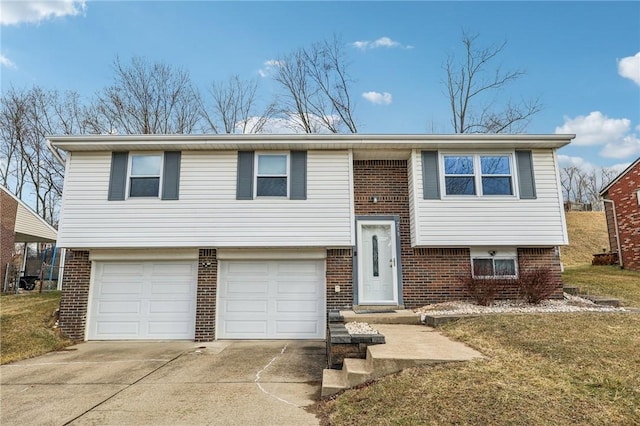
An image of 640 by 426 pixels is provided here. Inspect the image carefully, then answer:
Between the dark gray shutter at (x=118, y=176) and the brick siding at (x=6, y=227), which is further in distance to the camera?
the brick siding at (x=6, y=227)

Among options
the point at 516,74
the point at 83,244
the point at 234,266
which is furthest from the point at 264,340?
the point at 516,74

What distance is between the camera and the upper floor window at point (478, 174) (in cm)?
916

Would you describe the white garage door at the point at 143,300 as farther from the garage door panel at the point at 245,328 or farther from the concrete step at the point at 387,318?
the concrete step at the point at 387,318

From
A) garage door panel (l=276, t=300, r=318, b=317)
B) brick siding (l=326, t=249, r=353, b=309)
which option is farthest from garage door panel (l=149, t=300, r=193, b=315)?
brick siding (l=326, t=249, r=353, b=309)

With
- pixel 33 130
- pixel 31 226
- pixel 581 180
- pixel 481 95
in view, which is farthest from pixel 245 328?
pixel 581 180

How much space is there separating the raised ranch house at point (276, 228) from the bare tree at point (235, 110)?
1075 cm

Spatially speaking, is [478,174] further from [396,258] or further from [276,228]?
[276,228]

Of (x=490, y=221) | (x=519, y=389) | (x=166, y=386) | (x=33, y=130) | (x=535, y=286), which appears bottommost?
(x=166, y=386)

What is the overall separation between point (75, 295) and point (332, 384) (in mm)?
7747

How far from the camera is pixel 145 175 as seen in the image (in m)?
9.30

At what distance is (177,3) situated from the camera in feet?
38.0

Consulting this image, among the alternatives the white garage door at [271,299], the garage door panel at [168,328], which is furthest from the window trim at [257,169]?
the garage door panel at [168,328]

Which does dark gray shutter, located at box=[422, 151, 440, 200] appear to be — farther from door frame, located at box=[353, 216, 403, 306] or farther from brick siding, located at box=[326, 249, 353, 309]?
brick siding, located at box=[326, 249, 353, 309]

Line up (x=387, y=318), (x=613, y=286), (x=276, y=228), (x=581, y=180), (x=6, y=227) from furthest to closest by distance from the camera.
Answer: (x=581, y=180), (x=6, y=227), (x=613, y=286), (x=276, y=228), (x=387, y=318)
